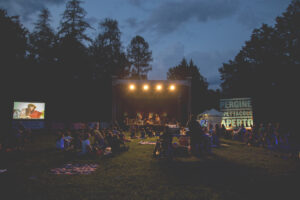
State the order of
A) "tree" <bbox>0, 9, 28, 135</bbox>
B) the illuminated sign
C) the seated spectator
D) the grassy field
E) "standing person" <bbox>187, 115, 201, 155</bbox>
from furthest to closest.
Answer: "tree" <bbox>0, 9, 28, 135</bbox>
the illuminated sign
the seated spectator
"standing person" <bbox>187, 115, 201, 155</bbox>
the grassy field

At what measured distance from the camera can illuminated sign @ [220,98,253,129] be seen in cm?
1769

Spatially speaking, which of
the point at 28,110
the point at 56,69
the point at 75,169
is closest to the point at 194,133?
the point at 75,169

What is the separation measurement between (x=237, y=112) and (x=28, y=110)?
19455mm

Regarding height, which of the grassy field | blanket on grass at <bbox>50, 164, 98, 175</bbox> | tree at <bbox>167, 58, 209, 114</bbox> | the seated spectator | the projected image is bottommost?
blanket on grass at <bbox>50, 164, 98, 175</bbox>

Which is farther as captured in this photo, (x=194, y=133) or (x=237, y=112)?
(x=237, y=112)

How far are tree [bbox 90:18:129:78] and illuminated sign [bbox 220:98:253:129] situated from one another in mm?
18533

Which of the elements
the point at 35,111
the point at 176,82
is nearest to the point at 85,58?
the point at 35,111

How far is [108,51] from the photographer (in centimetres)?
3119

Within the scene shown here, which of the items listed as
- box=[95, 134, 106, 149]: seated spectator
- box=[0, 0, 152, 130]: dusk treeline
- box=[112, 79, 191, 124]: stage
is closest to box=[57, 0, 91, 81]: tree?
box=[0, 0, 152, 130]: dusk treeline

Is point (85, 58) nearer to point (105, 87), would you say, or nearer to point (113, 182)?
point (105, 87)

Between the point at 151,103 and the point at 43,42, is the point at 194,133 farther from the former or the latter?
the point at 43,42

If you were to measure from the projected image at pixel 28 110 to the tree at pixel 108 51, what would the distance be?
12.4 m

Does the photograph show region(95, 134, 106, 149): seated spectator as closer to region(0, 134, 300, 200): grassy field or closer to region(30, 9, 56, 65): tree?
region(0, 134, 300, 200): grassy field

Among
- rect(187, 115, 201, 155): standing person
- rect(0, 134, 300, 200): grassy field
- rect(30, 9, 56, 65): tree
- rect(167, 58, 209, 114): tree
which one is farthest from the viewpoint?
rect(167, 58, 209, 114): tree
